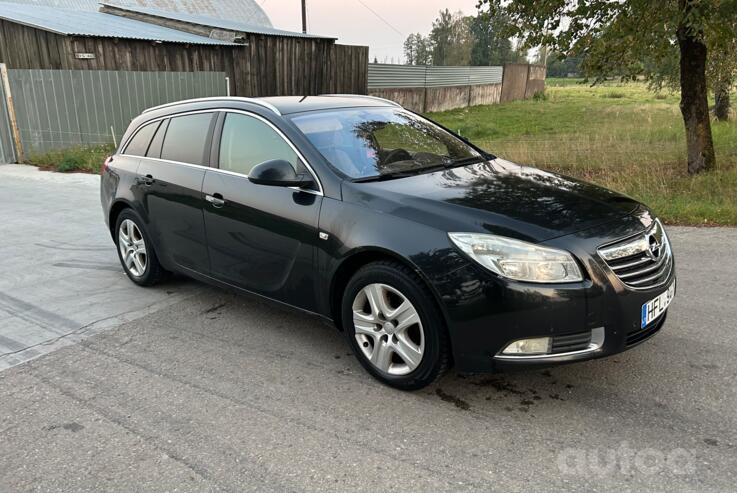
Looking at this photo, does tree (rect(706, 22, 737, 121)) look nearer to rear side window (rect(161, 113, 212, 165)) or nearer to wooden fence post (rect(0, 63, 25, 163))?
rear side window (rect(161, 113, 212, 165))

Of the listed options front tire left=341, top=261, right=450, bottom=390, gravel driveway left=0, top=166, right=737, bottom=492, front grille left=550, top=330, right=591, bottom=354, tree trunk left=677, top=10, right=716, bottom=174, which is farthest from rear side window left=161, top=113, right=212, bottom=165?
tree trunk left=677, top=10, right=716, bottom=174

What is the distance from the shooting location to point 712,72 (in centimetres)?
1341

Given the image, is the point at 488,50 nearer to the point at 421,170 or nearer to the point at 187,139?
the point at 187,139

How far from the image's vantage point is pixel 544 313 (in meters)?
2.98

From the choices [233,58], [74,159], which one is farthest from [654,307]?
[233,58]

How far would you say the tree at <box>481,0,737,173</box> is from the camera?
26.9 ft

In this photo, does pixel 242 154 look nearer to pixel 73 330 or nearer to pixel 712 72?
pixel 73 330

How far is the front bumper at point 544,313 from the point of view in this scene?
117 inches

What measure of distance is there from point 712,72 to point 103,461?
1462 cm

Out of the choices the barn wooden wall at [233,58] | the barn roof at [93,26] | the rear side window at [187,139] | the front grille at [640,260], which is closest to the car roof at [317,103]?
the rear side window at [187,139]

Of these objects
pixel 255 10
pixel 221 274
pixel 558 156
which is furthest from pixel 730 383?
pixel 255 10

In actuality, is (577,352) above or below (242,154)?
below

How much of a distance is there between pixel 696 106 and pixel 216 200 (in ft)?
27.1

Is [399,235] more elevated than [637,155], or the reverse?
[399,235]
